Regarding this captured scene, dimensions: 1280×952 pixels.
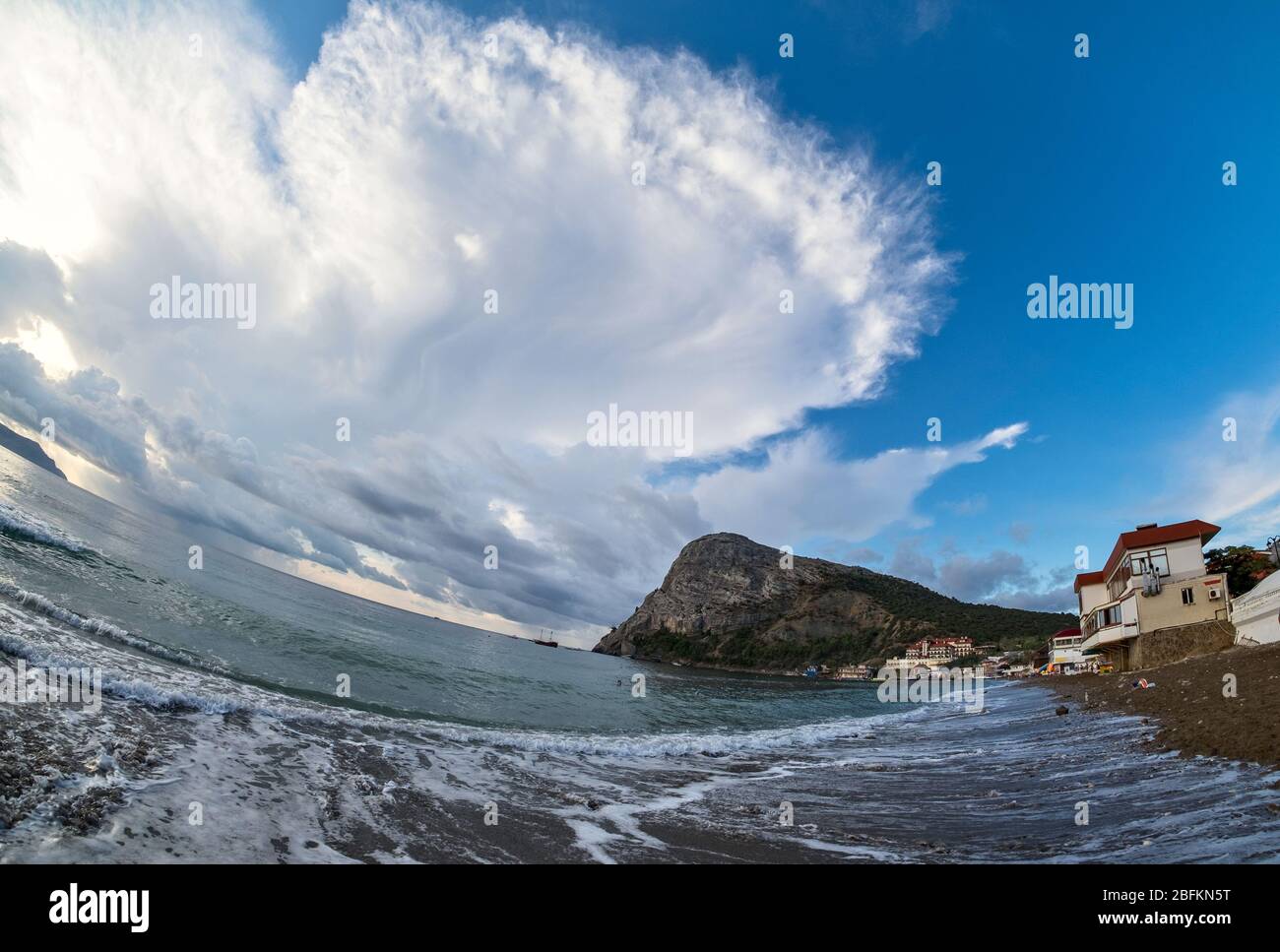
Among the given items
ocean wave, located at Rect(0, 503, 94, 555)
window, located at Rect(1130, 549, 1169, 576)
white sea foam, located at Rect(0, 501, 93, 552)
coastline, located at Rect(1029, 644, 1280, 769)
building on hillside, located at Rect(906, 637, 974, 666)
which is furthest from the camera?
building on hillside, located at Rect(906, 637, 974, 666)

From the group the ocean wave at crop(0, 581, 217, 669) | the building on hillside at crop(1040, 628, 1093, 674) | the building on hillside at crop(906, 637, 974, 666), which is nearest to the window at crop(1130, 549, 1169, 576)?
the building on hillside at crop(1040, 628, 1093, 674)

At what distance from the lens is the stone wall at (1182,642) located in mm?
29938

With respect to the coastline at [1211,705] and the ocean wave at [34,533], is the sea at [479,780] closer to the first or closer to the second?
the coastline at [1211,705]

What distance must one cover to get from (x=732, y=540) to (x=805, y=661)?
212ft

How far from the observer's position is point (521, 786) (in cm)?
1073

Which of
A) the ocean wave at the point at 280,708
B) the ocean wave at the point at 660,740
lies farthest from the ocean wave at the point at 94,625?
the ocean wave at the point at 660,740

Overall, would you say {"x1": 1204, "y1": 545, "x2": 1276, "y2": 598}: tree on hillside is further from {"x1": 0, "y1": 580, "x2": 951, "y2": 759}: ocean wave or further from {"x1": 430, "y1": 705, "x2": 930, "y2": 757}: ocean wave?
{"x1": 0, "y1": 580, "x2": 951, "y2": 759}: ocean wave

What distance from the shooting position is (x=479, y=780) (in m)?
10.8

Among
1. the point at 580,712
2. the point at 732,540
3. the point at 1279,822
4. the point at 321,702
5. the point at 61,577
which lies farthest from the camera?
the point at 732,540

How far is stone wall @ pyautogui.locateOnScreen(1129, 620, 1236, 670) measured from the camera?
2994 centimetres

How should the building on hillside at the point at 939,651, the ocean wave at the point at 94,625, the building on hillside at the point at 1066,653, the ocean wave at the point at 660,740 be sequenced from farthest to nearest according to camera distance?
1. the building on hillside at the point at 939,651
2. the building on hillside at the point at 1066,653
3. the ocean wave at the point at 94,625
4. the ocean wave at the point at 660,740

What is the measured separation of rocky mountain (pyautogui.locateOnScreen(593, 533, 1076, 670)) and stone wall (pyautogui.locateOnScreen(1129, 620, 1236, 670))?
7233cm
